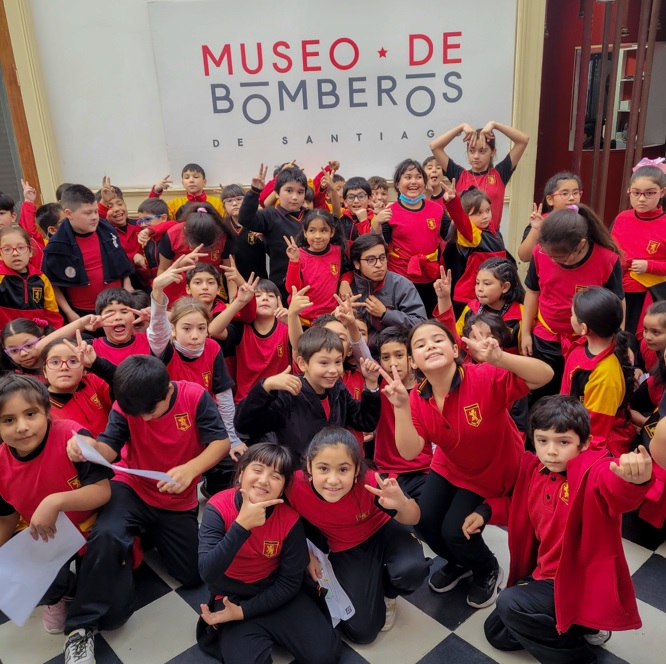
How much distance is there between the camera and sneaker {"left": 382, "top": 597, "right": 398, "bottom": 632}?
5.52 feet

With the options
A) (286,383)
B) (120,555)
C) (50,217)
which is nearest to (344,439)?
(286,383)

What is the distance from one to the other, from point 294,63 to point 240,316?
247 centimetres

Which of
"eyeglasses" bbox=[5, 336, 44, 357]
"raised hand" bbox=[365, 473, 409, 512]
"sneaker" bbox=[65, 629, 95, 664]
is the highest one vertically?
"eyeglasses" bbox=[5, 336, 44, 357]

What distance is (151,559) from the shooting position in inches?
80.4

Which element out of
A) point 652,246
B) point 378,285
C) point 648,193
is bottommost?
point 378,285

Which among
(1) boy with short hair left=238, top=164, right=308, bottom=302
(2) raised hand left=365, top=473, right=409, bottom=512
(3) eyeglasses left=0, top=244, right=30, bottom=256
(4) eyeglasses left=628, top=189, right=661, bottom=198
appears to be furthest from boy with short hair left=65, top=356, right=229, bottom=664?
(4) eyeglasses left=628, top=189, right=661, bottom=198

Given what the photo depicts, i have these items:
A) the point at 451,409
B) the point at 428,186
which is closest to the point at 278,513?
the point at 451,409

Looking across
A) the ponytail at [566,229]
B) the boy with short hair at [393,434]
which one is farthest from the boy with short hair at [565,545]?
the ponytail at [566,229]

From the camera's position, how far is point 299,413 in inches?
74.8

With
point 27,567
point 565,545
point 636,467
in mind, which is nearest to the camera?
point 636,467

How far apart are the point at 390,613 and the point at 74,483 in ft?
3.27

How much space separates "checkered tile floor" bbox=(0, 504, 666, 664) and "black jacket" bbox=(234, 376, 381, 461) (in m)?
0.55

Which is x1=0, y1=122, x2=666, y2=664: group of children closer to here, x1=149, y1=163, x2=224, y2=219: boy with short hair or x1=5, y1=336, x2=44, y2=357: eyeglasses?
x1=5, y1=336, x2=44, y2=357: eyeglasses

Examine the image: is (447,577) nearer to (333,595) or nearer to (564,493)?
(333,595)
